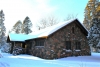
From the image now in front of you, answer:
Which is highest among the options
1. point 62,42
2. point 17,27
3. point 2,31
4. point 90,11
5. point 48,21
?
→ point 90,11

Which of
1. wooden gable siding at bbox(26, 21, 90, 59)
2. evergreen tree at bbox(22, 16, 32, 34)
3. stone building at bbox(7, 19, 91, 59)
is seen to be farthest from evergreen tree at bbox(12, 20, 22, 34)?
wooden gable siding at bbox(26, 21, 90, 59)

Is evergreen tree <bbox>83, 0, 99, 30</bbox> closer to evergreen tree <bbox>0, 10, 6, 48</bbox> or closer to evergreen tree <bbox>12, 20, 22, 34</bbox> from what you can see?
evergreen tree <bbox>0, 10, 6, 48</bbox>

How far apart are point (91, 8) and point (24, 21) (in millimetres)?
26879

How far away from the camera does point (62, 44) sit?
18422mm

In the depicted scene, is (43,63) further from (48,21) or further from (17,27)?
(17,27)

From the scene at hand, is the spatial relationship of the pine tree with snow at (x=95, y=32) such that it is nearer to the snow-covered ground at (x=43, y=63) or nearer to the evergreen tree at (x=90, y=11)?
the snow-covered ground at (x=43, y=63)

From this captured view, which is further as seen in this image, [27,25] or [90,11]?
[27,25]

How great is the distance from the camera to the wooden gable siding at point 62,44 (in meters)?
17.6

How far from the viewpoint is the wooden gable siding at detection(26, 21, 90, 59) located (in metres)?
17.6

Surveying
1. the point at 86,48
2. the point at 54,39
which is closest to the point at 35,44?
the point at 54,39

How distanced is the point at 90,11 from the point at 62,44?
85.7ft

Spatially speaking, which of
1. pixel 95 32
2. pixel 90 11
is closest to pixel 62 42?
pixel 95 32

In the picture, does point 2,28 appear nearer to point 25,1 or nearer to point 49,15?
point 49,15

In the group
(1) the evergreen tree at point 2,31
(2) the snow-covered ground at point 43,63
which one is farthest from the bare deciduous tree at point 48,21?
(2) the snow-covered ground at point 43,63
